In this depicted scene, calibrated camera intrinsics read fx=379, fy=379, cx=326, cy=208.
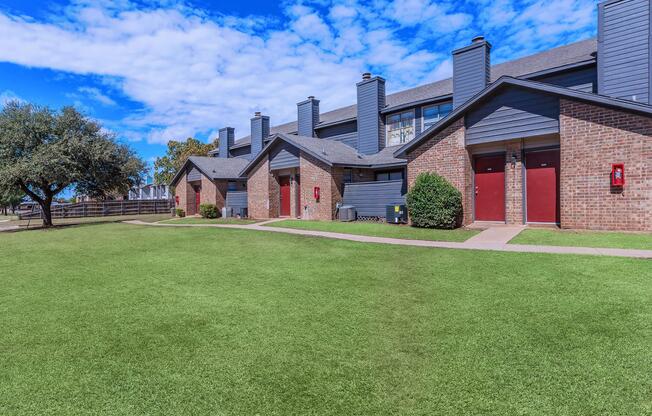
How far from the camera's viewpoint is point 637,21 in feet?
45.5

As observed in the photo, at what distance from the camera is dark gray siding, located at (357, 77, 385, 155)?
2261 cm

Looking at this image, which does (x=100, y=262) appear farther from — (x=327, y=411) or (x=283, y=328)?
(x=327, y=411)

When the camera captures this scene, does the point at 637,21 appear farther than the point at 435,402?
Yes

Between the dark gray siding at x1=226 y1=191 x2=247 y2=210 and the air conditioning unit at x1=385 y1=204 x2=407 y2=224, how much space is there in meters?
13.0

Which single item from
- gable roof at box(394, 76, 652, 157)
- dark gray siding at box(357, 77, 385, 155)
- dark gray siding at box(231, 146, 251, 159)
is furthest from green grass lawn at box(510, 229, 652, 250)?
dark gray siding at box(231, 146, 251, 159)

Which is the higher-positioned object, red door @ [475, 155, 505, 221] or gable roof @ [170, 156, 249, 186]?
gable roof @ [170, 156, 249, 186]

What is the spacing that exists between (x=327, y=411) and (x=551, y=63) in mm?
18881

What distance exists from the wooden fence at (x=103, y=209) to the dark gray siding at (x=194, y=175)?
12.4 metres

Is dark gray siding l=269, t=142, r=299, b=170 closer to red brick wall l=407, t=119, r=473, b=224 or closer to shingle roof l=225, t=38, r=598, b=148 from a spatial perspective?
shingle roof l=225, t=38, r=598, b=148

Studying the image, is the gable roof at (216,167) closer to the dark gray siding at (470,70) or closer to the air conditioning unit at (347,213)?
the air conditioning unit at (347,213)

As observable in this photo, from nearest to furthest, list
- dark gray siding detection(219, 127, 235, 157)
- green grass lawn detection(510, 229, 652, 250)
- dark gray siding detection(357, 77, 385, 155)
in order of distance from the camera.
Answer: green grass lawn detection(510, 229, 652, 250) < dark gray siding detection(357, 77, 385, 155) < dark gray siding detection(219, 127, 235, 157)

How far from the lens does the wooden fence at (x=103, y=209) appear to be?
1513 inches

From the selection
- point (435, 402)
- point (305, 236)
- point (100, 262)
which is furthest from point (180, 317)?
point (305, 236)

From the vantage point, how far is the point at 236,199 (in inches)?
1097
